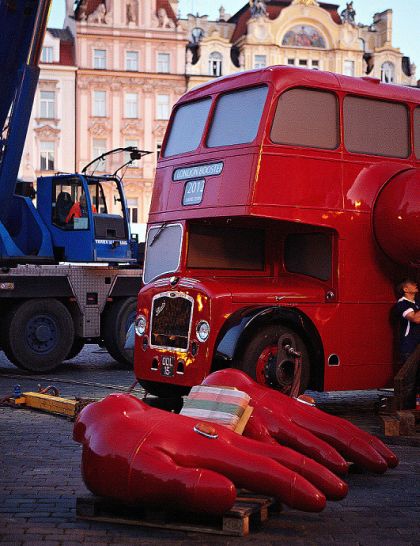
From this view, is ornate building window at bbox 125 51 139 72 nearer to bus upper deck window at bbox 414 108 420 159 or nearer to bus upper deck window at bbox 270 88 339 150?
bus upper deck window at bbox 414 108 420 159

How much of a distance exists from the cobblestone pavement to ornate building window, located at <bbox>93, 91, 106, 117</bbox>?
5590 cm

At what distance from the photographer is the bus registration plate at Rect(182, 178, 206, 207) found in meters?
A: 12.4

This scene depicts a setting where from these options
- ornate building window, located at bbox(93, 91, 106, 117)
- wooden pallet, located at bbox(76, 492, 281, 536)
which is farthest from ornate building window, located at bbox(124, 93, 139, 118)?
wooden pallet, located at bbox(76, 492, 281, 536)

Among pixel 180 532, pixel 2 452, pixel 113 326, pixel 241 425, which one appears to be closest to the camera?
pixel 180 532

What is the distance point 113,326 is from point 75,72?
4891cm

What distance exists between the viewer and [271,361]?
456 inches

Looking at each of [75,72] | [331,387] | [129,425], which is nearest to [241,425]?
[129,425]

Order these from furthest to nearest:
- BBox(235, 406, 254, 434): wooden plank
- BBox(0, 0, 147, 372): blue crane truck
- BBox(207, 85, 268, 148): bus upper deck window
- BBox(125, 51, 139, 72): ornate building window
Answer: BBox(125, 51, 139, 72): ornate building window
BBox(0, 0, 147, 372): blue crane truck
BBox(207, 85, 268, 148): bus upper deck window
BBox(235, 406, 254, 434): wooden plank

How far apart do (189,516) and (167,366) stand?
505 centimetres

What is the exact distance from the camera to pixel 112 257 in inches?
775

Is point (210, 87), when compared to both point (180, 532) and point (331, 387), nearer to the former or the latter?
point (331, 387)

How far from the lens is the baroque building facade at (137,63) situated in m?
65.5

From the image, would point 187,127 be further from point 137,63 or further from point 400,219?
point 137,63

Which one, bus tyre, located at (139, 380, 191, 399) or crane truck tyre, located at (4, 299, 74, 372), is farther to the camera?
crane truck tyre, located at (4, 299, 74, 372)
